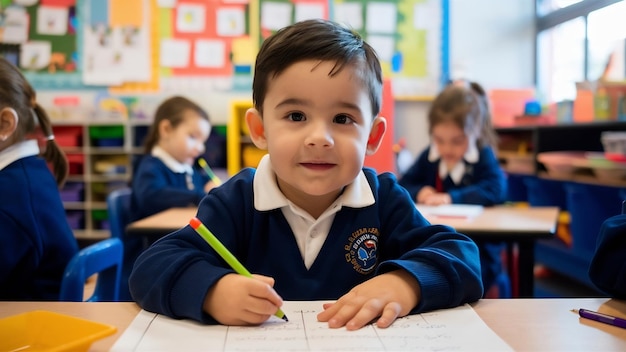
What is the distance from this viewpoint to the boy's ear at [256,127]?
0.97 m

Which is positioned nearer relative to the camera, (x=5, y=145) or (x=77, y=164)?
(x=5, y=145)

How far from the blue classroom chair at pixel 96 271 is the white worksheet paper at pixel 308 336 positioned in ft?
1.56

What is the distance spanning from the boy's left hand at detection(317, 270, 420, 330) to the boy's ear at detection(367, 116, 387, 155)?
29 centimetres

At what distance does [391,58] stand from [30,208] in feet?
13.5

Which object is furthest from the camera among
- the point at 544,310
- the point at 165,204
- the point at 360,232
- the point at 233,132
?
the point at 233,132

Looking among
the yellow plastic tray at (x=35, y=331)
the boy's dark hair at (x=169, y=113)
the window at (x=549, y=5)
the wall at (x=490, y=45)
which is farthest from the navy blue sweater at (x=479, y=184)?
the wall at (x=490, y=45)

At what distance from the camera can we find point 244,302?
70 cm

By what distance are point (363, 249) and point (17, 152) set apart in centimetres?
84

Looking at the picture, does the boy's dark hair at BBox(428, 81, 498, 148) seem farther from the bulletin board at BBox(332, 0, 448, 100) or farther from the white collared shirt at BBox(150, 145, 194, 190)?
the bulletin board at BBox(332, 0, 448, 100)

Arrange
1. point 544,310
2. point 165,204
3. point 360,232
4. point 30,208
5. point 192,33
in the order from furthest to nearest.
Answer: point 192,33, point 165,204, point 30,208, point 360,232, point 544,310

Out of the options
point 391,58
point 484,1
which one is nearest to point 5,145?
point 391,58

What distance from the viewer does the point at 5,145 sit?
4.51 ft

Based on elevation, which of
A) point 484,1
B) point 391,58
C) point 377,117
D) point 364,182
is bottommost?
point 364,182

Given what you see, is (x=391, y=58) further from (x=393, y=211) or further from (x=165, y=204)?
(x=393, y=211)
